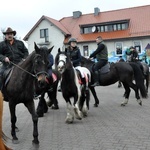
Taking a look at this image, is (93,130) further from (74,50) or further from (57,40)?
(57,40)

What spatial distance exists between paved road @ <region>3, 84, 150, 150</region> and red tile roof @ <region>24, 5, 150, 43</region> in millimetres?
29275

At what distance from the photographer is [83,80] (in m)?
8.66

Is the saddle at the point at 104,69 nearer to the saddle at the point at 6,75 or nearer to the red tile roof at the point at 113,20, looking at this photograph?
the saddle at the point at 6,75

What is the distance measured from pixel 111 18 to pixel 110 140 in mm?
36812

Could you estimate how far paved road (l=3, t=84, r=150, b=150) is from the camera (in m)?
5.48

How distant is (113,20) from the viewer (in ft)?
130

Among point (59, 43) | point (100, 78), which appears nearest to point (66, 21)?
point (59, 43)

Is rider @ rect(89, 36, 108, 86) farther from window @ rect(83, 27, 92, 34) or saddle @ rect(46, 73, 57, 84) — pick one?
Result: window @ rect(83, 27, 92, 34)

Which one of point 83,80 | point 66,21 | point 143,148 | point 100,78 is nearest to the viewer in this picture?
point 143,148

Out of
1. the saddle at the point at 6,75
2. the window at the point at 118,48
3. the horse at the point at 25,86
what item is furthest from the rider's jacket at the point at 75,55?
the window at the point at 118,48

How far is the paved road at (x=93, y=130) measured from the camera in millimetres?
5484

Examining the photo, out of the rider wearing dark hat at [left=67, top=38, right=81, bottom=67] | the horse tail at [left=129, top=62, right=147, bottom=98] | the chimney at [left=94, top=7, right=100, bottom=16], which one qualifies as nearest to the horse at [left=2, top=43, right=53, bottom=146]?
the rider wearing dark hat at [left=67, top=38, right=81, bottom=67]

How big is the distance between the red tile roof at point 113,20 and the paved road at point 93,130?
29.3 metres

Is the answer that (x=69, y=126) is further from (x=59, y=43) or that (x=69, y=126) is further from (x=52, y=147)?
(x=59, y=43)
